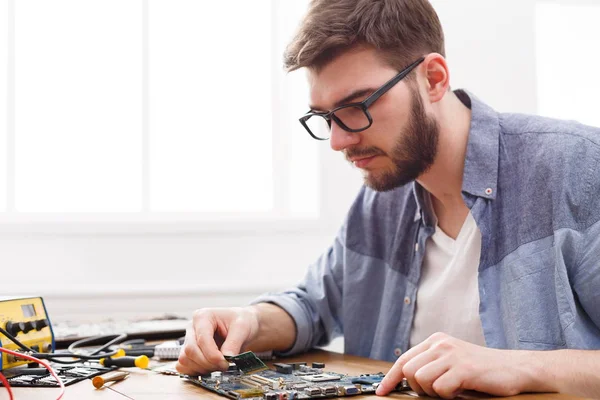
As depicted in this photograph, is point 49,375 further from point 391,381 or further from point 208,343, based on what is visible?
point 391,381

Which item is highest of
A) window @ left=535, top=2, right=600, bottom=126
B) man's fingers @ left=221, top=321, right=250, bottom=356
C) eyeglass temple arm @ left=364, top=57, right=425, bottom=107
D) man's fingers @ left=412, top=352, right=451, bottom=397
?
window @ left=535, top=2, right=600, bottom=126

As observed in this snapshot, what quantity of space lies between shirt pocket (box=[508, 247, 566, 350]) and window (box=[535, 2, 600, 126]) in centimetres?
145

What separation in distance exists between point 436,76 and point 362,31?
208mm

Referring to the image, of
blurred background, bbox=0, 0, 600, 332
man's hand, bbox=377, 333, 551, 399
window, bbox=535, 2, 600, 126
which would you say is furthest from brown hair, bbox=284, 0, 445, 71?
window, bbox=535, 2, 600, 126

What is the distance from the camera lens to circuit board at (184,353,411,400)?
940 mm

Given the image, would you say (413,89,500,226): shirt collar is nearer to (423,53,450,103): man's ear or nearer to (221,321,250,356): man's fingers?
(423,53,450,103): man's ear

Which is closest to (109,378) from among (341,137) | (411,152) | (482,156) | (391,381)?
(391,381)

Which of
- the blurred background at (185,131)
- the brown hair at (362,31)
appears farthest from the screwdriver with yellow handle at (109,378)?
the blurred background at (185,131)

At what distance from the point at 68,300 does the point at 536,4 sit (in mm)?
2040

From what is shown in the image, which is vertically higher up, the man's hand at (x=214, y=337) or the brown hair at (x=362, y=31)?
the brown hair at (x=362, y=31)

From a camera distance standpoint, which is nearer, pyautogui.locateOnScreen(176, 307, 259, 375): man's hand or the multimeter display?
pyautogui.locateOnScreen(176, 307, 259, 375): man's hand

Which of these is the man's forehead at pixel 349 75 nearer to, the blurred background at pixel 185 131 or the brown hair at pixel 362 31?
the brown hair at pixel 362 31

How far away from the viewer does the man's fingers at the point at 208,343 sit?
116 cm

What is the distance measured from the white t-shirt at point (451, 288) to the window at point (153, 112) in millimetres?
1101
